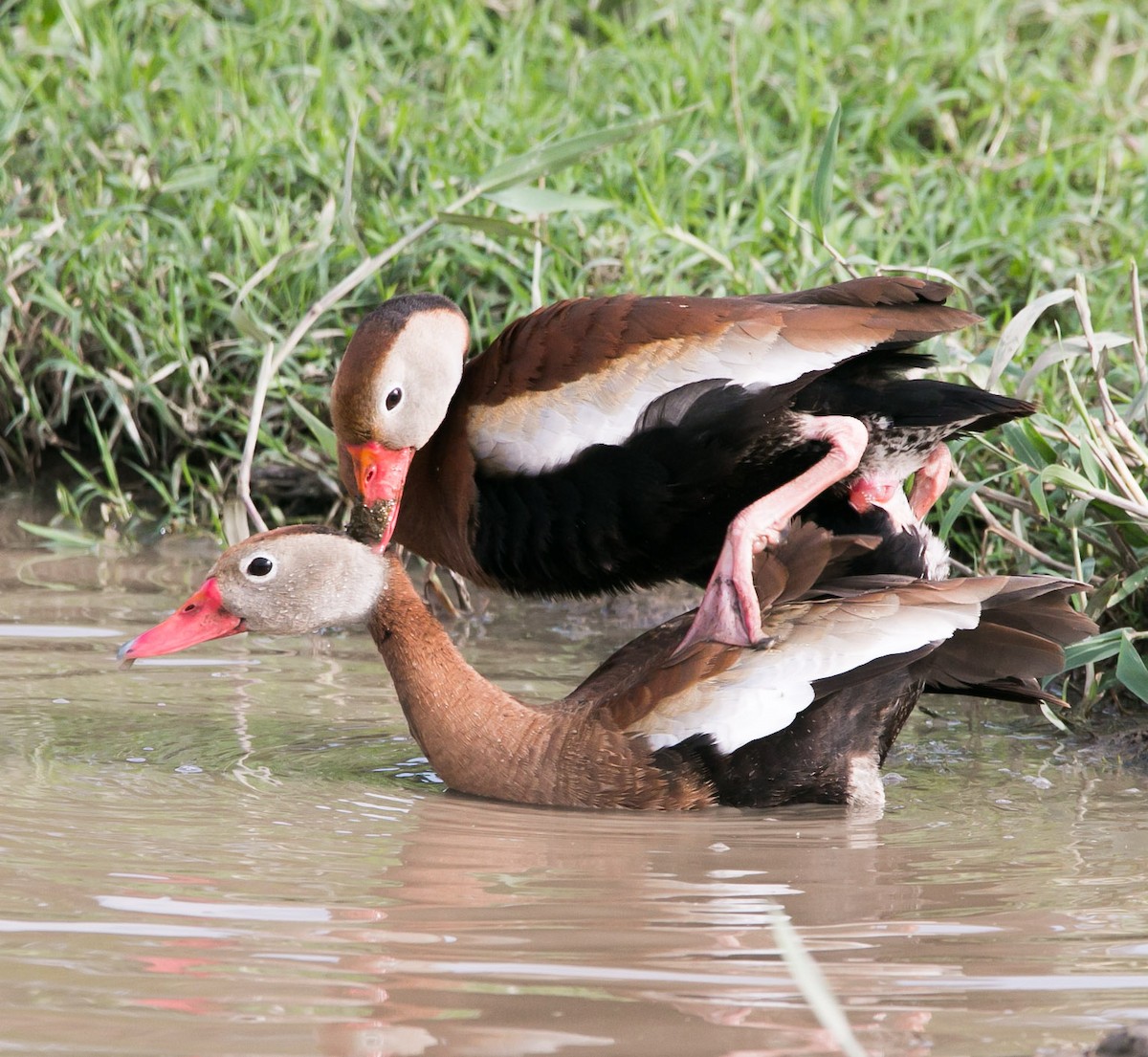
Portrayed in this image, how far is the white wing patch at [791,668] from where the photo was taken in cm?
376

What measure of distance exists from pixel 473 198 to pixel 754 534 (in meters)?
1.50

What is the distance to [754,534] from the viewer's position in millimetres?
3891

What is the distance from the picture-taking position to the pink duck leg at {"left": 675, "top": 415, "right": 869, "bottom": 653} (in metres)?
3.83

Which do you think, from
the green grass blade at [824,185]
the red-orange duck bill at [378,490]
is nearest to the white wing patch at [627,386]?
the red-orange duck bill at [378,490]

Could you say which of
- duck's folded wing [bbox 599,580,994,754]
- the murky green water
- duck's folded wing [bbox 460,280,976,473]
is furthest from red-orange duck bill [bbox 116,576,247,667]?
duck's folded wing [bbox 599,580,994,754]

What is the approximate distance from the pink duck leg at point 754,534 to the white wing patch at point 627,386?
0.49 feet

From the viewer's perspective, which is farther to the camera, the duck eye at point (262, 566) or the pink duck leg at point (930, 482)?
the pink duck leg at point (930, 482)

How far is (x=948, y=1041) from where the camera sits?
2.47 meters

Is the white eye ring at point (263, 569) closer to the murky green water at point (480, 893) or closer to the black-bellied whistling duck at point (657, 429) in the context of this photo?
the black-bellied whistling duck at point (657, 429)

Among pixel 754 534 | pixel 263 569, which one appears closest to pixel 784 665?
pixel 754 534

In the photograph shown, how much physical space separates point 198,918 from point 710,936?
2.59 feet

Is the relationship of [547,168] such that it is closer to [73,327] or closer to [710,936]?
[73,327]

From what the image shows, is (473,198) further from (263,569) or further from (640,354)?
(263,569)

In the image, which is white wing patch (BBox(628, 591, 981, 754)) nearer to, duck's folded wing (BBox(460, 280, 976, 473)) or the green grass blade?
duck's folded wing (BBox(460, 280, 976, 473))
